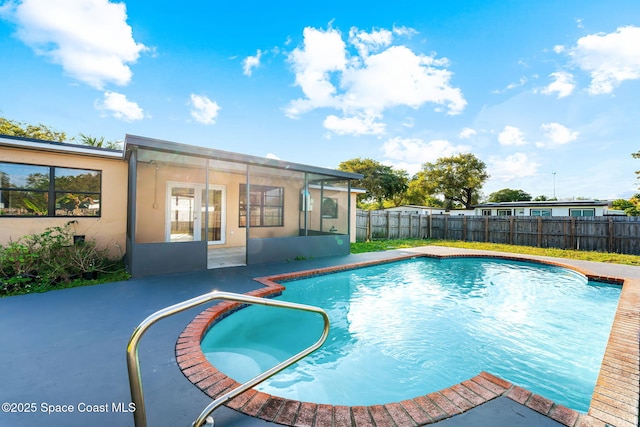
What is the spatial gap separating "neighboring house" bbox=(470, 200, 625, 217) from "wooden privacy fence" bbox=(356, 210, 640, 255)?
33.4ft

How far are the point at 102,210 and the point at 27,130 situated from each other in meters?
21.8

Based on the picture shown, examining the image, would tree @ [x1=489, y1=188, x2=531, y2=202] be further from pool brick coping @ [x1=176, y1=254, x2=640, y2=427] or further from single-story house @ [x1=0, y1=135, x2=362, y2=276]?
pool brick coping @ [x1=176, y1=254, x2=640, y2=427]

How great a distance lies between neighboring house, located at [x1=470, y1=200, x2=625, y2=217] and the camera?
762 inches

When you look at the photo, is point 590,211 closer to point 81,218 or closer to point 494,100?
point 494,100

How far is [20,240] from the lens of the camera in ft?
18.7

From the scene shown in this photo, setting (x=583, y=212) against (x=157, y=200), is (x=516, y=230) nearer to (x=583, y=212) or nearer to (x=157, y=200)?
(x=583, y=212)

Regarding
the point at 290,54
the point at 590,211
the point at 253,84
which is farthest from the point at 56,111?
the point at 590,211

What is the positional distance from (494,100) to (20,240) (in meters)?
18.2

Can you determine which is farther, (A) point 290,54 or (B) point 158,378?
(A) point 290,54

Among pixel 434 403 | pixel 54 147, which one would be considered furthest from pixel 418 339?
pixel 54 147

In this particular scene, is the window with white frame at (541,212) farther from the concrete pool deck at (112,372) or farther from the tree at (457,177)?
the concrete pool deck at (112,372)

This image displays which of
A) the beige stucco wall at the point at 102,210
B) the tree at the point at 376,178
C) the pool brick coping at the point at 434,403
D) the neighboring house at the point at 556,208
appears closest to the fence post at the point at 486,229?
the neighboring house at the point at 556,208

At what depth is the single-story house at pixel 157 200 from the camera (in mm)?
5746

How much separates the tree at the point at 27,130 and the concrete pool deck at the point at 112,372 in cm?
2197
